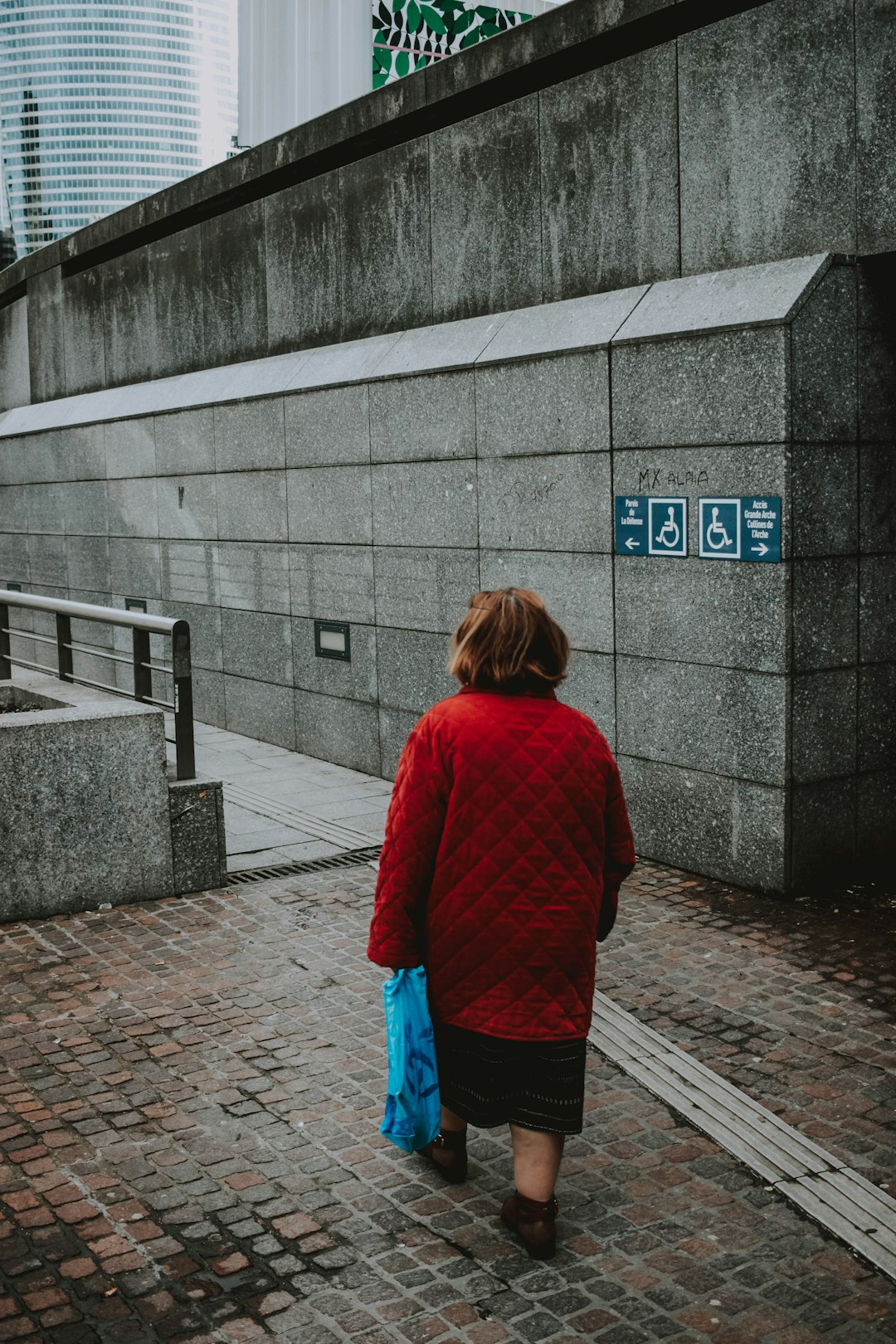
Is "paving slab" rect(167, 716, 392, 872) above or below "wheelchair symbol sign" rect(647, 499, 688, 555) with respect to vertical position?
below

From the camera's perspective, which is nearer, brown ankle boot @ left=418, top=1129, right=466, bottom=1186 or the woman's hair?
the woman's hair

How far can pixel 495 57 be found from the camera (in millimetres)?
8391

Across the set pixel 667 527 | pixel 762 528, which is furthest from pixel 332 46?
pixel 762 528

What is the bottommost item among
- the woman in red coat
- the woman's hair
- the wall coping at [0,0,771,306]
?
the woman in red coat

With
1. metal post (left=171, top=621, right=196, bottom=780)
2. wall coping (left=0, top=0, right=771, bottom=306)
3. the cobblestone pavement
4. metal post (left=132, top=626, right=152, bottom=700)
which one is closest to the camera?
the cobblestone pavement

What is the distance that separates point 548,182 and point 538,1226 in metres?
6.28

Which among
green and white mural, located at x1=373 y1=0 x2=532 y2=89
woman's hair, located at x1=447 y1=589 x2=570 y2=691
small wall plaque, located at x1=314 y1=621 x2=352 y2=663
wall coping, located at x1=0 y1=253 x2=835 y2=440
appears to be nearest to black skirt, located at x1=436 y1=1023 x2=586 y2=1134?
woman's hair, located at x1=447 y1=589 x2=570 y2=691

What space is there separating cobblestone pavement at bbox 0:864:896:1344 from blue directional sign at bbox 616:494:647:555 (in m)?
2.15

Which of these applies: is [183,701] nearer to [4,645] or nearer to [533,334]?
[4,645]

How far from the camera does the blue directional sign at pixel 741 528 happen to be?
21.3 feet

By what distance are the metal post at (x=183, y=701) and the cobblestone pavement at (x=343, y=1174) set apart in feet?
3.83

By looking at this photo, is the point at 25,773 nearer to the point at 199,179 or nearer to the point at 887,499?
the point at 887,499

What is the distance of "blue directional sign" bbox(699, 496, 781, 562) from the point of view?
21.3 feet

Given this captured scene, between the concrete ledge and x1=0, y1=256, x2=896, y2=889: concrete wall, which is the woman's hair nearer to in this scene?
x1=0, y1=256, x2=896, y2=889: concrete wall
